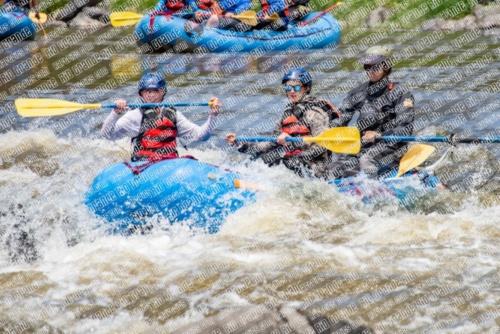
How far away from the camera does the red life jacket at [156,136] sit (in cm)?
708

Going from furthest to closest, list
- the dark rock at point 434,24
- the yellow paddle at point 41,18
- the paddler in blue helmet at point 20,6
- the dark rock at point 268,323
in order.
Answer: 1. the yellow paddle at point 41,18
2. the paddler in blue helmet at point 20,6
3. the dark rock at point 434,24
4. the dark rock at point 268,323

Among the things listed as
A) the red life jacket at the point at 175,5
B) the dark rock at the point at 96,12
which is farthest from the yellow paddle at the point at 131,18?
the dark rock at the point at 96,12

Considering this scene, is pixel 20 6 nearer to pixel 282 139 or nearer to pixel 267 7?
pixel 267 7

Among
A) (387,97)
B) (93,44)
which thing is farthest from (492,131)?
(93,44)

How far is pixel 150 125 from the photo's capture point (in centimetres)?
707

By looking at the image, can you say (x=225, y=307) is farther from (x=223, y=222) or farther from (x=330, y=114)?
(x=330, y=114)

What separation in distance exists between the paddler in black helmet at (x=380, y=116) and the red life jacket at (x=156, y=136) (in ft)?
4.96

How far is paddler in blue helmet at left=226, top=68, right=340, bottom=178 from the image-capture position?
7.41 meters

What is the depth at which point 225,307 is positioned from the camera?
217 inches

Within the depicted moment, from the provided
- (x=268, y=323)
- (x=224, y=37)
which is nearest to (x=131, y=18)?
(x=224, y=37)

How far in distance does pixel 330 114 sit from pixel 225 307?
2711 millimetres

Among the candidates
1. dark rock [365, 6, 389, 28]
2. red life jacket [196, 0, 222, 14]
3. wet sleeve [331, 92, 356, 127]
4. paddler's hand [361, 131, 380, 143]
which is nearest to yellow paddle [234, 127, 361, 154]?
paddler's hand [361, 131, 380, 143]

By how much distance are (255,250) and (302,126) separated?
145 centimetres

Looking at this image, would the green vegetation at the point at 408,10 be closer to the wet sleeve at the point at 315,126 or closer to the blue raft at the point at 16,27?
the blue raft at the point at 16,27
